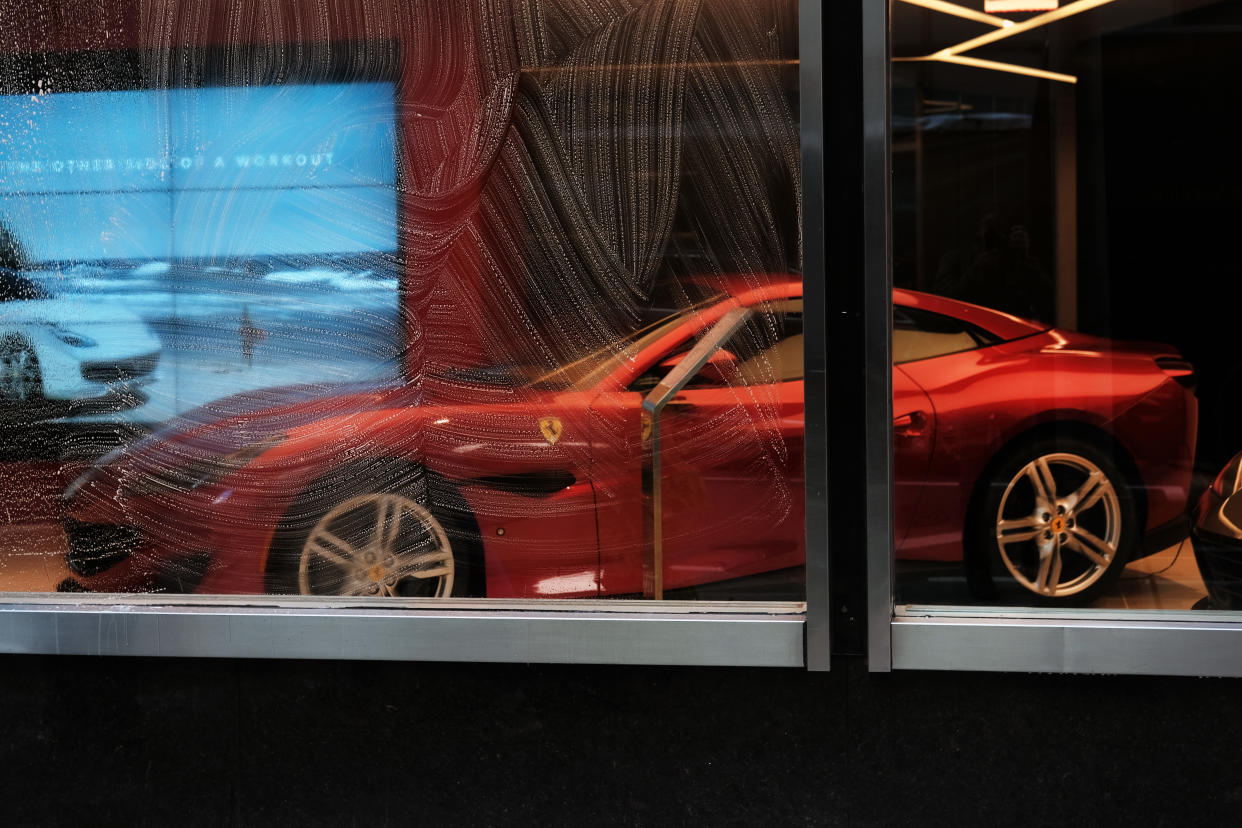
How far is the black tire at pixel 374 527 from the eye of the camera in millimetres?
3375

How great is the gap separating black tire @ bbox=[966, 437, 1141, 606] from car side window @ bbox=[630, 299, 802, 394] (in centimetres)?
70

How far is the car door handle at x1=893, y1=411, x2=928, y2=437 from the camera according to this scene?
3.12 meters

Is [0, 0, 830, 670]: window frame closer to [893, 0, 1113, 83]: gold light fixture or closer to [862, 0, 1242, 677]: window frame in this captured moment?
[862, 0, 1242, 677]: window frame

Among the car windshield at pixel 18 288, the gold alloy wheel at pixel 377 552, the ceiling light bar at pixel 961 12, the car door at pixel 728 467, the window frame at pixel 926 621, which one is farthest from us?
the car windshield at pixel 18 288

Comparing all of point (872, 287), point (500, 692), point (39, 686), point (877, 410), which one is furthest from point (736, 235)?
point (39, 686)

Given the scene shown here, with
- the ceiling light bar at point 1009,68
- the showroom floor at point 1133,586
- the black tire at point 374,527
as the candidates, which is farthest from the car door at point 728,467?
the ceiling light bar at point 1009,68

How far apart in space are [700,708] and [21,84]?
107 inches

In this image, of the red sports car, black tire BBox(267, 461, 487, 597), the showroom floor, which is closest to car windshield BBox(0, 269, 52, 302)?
the red sports car

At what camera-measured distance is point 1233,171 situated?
314 cm

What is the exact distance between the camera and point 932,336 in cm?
318

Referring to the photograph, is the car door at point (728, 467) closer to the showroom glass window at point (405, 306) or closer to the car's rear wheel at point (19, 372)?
the showroom glass window at point (405, 306)

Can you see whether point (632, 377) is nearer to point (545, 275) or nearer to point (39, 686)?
point (545, 275)

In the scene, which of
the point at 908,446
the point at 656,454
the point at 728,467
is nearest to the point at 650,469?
the point at 656,454

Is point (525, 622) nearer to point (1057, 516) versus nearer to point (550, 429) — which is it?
point (550, 429)
